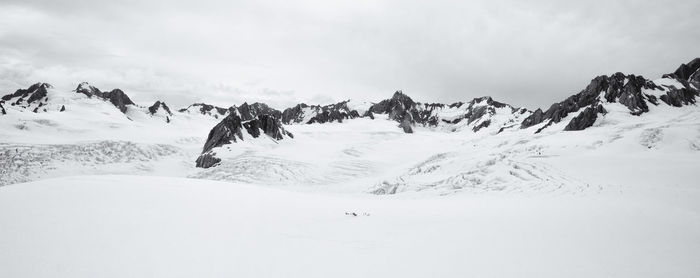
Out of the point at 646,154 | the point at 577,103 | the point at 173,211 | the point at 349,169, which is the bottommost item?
the point at 349,169

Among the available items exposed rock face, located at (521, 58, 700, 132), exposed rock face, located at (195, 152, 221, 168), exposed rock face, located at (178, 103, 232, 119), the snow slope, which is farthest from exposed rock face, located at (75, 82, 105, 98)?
exposed rock face, located at (521, 58, 700, 132)

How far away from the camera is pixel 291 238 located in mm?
6305

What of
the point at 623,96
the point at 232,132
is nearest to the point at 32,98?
the point at 232,132

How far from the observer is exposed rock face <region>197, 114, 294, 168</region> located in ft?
140

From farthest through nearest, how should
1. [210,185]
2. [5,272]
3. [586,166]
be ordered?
1. [586,166]
2. [210,185]
3. [5,272]

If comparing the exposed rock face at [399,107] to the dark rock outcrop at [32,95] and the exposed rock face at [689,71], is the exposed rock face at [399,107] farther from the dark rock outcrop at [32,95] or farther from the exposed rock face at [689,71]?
the dark rock outcrop at [32,95]

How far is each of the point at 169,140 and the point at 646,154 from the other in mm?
61062

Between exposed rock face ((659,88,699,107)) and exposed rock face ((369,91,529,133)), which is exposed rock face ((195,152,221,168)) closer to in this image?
exposed rock face ((659,88,699,107))

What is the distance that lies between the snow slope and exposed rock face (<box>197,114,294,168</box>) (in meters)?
35.1

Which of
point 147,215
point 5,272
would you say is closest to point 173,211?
point 147,215

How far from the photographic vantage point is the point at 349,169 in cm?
4031

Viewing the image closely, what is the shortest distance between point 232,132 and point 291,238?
46751 millimetres

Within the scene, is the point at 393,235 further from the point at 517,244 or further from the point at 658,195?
the point at 658,195

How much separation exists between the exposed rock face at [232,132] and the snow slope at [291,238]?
35064 millimetres
